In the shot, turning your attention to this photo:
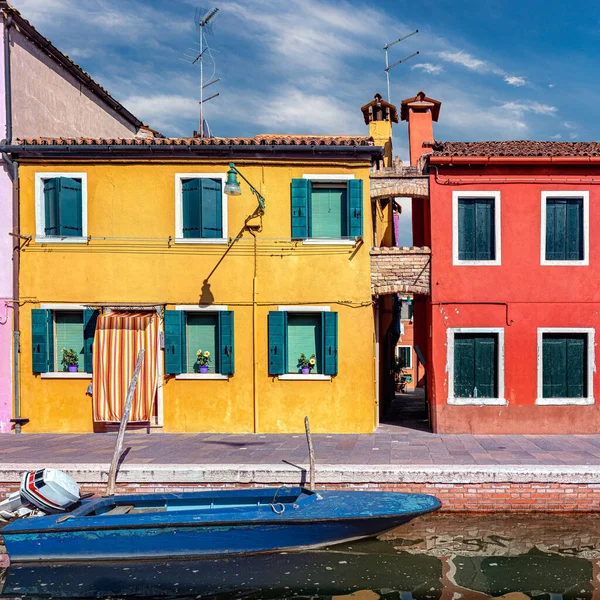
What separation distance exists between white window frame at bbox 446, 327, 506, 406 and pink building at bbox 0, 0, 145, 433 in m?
9.63

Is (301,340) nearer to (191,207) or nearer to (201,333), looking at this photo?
(201,333)

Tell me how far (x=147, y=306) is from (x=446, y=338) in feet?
21.9

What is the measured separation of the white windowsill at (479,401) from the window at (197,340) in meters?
4.94

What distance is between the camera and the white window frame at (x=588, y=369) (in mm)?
12883

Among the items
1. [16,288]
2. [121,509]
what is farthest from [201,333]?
[121,509]

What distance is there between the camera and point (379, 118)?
54.6 ft

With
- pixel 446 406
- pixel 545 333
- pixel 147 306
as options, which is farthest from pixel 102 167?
pixel 545 333

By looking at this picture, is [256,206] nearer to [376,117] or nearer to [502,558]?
[376,117]

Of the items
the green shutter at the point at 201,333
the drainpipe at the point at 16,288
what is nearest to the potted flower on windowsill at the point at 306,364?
the green shutter at the point at 201,333

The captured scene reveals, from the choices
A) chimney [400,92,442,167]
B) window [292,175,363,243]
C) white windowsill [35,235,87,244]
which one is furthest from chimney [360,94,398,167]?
white windowsill [35,235,87,244]

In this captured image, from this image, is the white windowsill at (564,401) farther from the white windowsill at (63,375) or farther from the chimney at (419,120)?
the white windowsill at (63,375)

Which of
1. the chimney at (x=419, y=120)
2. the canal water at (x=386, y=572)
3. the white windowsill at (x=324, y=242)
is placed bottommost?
the canal water at (x=386, y=572)

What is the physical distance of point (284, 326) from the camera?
13258mm

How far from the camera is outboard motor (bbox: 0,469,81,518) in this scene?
8672 mm
